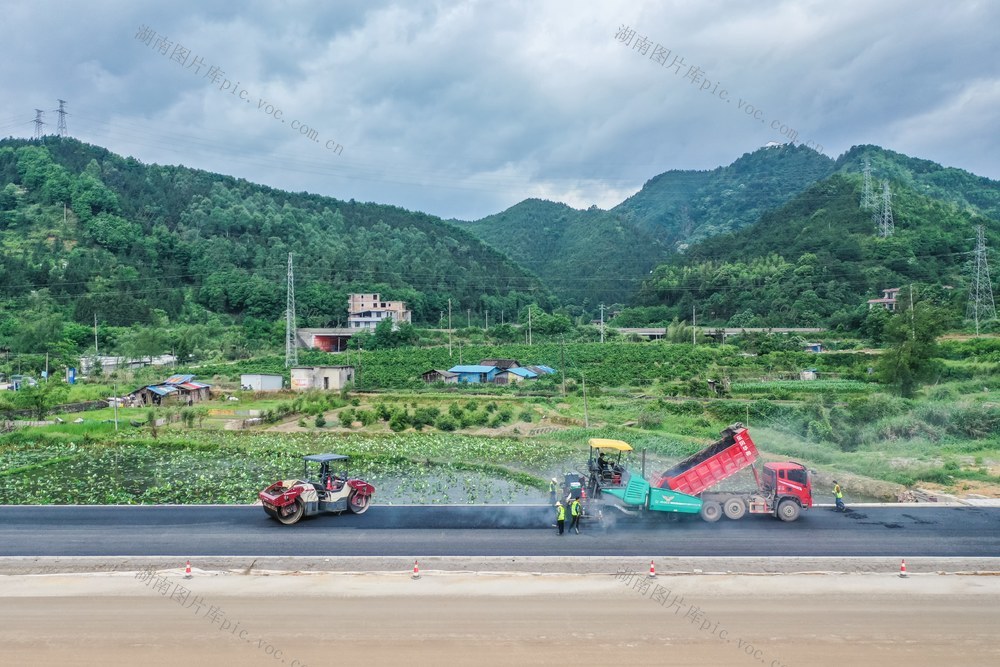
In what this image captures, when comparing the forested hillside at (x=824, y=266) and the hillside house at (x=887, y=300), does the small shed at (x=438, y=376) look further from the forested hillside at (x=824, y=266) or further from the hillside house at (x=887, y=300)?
the hillside house at (x=887, y=300)

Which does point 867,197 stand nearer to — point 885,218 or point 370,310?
point 885,218

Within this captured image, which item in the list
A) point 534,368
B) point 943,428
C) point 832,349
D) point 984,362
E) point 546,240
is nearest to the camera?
point 943,428

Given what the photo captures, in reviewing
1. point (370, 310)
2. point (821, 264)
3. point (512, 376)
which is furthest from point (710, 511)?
point (821, 264)

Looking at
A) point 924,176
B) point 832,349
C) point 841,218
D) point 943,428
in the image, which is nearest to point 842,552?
point 943,428

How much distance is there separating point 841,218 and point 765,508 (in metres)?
104

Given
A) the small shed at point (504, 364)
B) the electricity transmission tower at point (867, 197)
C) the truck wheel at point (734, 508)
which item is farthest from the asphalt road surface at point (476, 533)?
the electricity transmission tower at point (867, 197)

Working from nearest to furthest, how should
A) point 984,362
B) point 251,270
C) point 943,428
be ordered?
point 943,428 < point 984,362 < point 251,270

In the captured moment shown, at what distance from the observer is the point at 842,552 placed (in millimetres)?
13664

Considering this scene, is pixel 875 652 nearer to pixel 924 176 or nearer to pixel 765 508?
pixel 765 508

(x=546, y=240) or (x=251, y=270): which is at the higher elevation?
(x=546, y=240)

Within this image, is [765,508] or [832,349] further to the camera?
[832,349]

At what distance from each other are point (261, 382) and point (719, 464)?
→ 4243cm

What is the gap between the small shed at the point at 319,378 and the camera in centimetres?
5109

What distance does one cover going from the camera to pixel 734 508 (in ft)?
52.2
